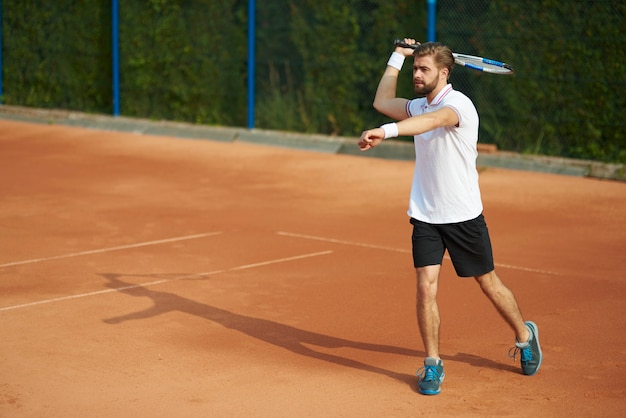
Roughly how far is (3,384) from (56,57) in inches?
668

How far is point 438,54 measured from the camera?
22.1 ft

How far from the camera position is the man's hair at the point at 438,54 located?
6734mm

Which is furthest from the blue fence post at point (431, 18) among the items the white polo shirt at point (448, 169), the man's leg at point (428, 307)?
the man's leg at point (428, 307)

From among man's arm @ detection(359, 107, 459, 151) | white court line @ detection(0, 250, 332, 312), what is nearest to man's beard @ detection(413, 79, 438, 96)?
man's arm @ detection(359, 107, 459, 151)

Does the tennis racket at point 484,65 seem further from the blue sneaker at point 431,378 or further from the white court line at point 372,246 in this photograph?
the white court line at point 372,246

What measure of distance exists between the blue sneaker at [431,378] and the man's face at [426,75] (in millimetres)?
1598

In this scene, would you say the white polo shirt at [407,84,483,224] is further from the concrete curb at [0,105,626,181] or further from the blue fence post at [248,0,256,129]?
the blue fence post at [248,0,256,129]

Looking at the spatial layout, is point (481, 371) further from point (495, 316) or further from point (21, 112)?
point (21, 112)

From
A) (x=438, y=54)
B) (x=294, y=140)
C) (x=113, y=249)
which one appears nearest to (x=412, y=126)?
(x=438, y=54)

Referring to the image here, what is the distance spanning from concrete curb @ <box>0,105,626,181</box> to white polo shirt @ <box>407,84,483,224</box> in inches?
345

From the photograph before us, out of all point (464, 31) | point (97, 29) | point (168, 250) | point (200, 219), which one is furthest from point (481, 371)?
point (97, 29)

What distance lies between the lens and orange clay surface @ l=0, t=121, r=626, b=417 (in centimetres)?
671

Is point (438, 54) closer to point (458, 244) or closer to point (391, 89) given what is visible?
point (391, 89)

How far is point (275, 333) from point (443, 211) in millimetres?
1781
